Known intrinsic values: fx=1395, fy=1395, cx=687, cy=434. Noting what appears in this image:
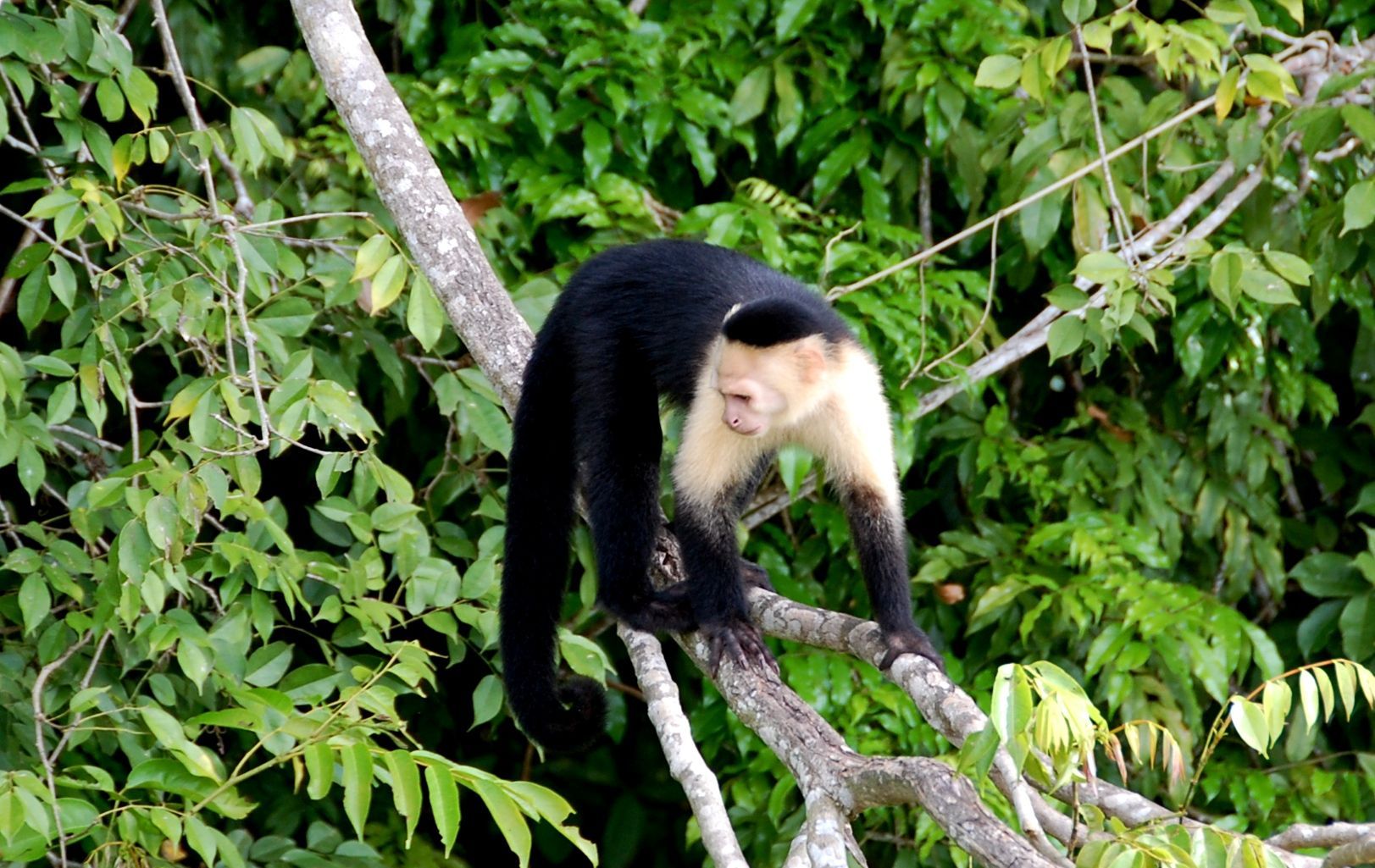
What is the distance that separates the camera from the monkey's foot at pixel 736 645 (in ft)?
7.63

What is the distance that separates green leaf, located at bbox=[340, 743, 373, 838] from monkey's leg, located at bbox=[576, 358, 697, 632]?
745 mm

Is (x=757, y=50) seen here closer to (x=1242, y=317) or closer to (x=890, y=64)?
(x=890, y=64)

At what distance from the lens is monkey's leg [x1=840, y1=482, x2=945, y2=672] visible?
8.12 ft

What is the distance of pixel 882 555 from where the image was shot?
2.60 meters

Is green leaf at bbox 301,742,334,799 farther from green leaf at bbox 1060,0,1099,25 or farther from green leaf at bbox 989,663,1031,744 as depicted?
green leaf at bbox 1060,0,1099,25

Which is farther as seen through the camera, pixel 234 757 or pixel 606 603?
pixel 234 757

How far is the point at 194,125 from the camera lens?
2.90 meters

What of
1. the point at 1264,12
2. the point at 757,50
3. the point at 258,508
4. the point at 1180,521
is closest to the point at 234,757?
the point at 258,508

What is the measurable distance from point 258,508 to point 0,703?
76cm

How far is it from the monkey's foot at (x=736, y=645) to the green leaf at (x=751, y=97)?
171 cm

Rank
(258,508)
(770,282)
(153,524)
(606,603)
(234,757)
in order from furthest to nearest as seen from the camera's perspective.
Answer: (234,757), (770,282), (606,603), (258,508), (153,524)

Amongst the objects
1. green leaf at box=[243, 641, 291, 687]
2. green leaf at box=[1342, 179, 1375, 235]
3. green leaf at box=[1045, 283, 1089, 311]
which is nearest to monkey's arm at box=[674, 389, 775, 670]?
green leaf at box=[1045, 283, 1089, 311]

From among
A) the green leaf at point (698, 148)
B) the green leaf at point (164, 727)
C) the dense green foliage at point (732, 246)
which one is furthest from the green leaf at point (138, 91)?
the green leaf at point (698, 148)

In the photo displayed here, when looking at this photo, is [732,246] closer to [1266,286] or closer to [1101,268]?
[1101,268]
